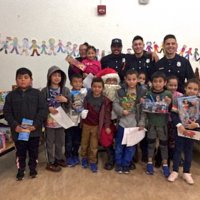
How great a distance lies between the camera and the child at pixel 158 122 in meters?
2.55

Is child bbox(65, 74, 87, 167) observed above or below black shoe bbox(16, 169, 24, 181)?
above

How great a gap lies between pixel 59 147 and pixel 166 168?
1111 mm

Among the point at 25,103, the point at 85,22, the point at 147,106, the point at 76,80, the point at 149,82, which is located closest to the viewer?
the point at 25,103

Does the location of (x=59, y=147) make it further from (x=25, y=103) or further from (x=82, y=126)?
(x=25, y=103)

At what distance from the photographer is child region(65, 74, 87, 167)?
2740mm

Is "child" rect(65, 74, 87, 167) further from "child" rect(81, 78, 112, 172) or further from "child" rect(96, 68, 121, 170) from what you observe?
"child" rect(96, 68, 121, 170)

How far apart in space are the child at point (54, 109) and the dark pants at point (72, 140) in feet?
0.25

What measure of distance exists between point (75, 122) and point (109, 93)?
467 mm

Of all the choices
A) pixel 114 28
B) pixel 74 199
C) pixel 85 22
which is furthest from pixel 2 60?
pixel 74 199

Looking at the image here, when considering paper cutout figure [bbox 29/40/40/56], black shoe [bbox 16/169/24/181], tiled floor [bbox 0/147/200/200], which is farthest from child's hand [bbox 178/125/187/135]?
paper cutout figure [bbox 29/40/40/56]

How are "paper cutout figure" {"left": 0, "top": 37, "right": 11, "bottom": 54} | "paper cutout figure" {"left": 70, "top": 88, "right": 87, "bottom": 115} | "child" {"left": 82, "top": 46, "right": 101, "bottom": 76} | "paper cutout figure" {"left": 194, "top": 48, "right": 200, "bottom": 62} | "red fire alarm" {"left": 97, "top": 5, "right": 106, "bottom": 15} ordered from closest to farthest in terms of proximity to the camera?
"paper cutout figure" {"left": 70, "top": 88, "right": 87, "bottom": 115} → "child" {"left": 82, "top": 46, "right": 101, "bottom": 76} → "red fire alarm" {"left": 97, "top": 5, "right": 106, "bottom": 15} → "paper cutout figure" {"left": 0, "top": 37, "right": 11, "bottom": 54} → "paper cutout figure" {"left": 194, "top": 48, "right": 200, "bottom": 62}

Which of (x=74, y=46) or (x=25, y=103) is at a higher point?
(x=74, y=46)

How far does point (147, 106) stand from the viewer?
2570 millimetres

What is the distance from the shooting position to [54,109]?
263cm
